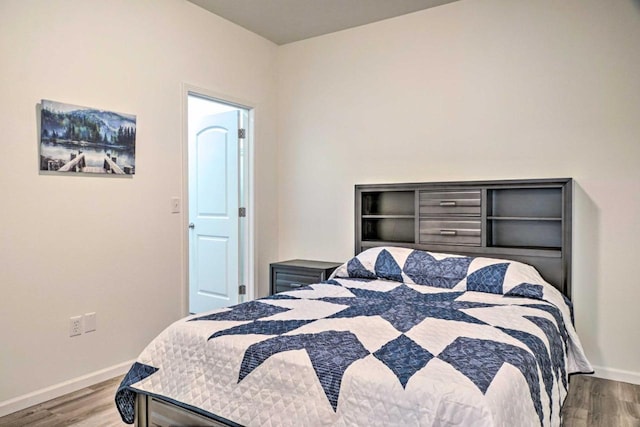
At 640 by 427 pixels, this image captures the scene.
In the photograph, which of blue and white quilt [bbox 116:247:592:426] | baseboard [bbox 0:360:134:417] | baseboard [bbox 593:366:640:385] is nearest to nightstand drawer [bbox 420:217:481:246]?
blue and white quilt [bbox 116:247:592:426]

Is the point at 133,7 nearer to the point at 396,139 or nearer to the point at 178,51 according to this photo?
the point at 178,51

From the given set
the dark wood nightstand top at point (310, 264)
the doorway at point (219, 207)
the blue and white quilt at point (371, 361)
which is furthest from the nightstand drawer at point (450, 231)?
the doorway at point (219, 207)

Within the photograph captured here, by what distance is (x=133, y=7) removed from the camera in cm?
307

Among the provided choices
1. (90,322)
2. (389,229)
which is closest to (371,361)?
(90,322)

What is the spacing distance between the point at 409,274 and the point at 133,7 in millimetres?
2540

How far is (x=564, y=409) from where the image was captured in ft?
8.33

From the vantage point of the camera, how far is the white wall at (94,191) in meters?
2.50

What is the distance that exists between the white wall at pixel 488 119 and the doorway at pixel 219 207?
1.44 feet

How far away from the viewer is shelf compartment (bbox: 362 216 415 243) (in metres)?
3.71

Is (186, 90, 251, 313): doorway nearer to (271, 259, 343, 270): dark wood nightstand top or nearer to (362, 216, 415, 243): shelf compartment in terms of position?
(271, 259, 343, 270): dark wood nightstand top

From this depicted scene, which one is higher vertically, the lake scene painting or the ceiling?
the ceiling

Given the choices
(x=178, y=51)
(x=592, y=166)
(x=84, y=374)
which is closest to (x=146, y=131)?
(x=178, y=51)

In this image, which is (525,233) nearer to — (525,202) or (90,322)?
(525,202)

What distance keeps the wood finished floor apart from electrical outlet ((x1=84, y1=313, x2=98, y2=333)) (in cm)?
35
